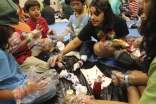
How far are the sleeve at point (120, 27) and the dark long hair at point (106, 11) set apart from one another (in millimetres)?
73

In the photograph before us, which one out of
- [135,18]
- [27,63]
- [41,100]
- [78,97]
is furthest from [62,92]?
[135,18]

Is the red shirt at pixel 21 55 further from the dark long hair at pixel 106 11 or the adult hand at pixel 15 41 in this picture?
the dark long hair at pixel 106 11

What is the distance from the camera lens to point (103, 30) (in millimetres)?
1763

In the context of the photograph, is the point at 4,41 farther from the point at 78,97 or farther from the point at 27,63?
the point at 27,63

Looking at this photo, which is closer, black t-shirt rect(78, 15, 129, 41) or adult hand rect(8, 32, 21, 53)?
adult hand rect(8, 32, 21, 53)

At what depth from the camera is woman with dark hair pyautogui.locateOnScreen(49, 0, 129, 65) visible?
5.41ft

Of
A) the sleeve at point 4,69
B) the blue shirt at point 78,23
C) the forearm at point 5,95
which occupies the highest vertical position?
the sleeve at point 4,69

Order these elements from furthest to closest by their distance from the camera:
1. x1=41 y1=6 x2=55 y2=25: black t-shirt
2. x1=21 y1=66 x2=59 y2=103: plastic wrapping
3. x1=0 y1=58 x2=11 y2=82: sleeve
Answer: x1=41 y1=6 x2=55 y2=25: black t-shirt < x1=21 y1=66 x2=59 y2=103: plastic wrapping < x1=0 y1=58 x2=11 y2=82: sleeve

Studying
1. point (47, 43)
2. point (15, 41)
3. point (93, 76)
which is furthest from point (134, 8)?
point (15, 41)

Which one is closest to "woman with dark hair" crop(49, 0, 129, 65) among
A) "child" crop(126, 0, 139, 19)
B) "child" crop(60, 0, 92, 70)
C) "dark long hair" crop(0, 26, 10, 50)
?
"child" crop(60, 0, 92, 70)

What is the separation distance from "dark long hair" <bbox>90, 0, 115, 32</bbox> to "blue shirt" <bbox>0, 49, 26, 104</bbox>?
97cm

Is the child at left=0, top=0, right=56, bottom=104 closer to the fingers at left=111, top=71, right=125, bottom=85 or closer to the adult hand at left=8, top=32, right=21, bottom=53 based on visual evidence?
the adult hand at left=8, top=32, right=21, bottom=53

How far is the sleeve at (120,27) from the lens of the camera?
1760 mm

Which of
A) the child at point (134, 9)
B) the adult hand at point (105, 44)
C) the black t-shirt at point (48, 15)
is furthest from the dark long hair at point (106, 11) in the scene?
the child at point (134, 9)
